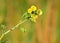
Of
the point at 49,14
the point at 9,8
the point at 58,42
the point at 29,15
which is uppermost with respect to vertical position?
the point at 9,8

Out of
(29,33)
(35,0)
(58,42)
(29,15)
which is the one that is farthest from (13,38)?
(29,15)

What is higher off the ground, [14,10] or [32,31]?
[14,10]

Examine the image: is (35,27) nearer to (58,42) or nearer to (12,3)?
(58,42)

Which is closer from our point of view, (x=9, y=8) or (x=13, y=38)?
(x=13, y=38)

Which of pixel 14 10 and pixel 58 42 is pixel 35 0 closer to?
pixel 14 10

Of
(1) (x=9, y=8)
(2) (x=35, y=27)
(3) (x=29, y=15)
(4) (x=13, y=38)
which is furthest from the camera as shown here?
(1) (x=9, y=8)

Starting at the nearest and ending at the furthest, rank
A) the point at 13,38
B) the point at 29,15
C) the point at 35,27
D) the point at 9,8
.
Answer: the point at 29,15, the point at 13,38, the point at 35,27, the point at 9,8
